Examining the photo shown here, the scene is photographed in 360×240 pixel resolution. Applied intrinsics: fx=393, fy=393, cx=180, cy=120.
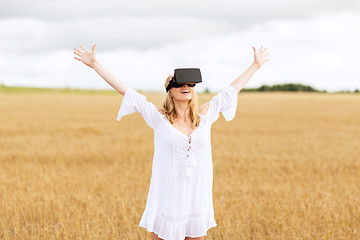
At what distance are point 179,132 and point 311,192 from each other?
5.23m

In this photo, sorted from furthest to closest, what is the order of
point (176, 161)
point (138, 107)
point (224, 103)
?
point (224, 103) < point (138, 107) < point (176, 161)

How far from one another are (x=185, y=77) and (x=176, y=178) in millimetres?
911

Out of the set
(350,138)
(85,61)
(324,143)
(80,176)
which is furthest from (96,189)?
(350,138)

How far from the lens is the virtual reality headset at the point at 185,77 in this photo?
3.53m

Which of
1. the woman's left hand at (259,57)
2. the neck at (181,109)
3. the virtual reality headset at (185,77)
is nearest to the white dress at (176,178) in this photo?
the neck at (181,109)

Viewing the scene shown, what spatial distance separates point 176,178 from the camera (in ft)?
11.5

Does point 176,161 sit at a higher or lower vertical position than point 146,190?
higher

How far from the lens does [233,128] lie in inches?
829

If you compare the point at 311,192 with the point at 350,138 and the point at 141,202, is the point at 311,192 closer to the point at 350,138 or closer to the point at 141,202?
the point at 141,202

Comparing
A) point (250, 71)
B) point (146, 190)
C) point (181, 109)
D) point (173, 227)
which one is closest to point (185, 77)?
→ point (181, 109)

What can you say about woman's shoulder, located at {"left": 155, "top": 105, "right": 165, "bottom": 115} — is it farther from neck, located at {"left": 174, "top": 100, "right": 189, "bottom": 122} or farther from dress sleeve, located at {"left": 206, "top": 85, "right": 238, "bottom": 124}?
dress sleeve, located at {"left": 206, "top": 85, "right": 238, "bottom": 124}

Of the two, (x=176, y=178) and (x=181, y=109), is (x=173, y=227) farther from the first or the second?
(x=181, y=109)

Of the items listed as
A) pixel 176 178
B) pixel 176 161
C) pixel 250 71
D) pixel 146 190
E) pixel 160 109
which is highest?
pixel 250 71

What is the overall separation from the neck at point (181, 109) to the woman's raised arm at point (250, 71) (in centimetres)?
61
